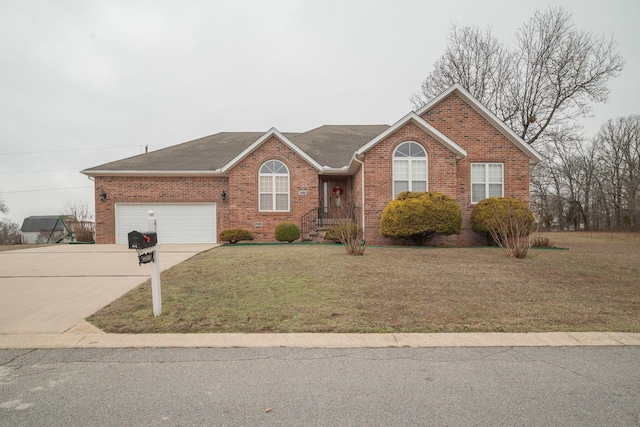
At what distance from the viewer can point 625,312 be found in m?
5.60

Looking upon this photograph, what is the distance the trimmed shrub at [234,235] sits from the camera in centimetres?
1606

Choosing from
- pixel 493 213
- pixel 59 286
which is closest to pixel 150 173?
pixel 59 286

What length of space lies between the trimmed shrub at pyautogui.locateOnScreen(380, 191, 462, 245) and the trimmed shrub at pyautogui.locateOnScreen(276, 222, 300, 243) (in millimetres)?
4001

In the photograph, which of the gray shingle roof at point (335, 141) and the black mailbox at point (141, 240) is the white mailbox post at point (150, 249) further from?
the gray shingle roof at point (335, 141)

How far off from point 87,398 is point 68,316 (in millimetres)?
2937

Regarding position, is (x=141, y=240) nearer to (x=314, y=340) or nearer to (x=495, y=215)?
(x=314, y=340)

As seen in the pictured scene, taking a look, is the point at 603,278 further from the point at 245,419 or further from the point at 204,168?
the point at 204,168

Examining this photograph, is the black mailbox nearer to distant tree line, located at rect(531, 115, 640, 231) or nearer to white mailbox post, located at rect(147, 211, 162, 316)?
→ white mailbox post, located at rect(147, 211, 162, 316)

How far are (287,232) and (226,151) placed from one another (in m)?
7.07

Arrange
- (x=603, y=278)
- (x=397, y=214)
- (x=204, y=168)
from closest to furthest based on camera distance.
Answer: (x=603, y=278) → (x=397, y=214) → (x=204, y=168)

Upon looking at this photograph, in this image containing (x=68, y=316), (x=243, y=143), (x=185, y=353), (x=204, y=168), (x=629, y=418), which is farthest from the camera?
(x=243, y=143)

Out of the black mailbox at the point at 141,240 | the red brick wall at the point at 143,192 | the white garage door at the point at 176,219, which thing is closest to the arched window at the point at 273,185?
the red brick wall at the point at 143,192

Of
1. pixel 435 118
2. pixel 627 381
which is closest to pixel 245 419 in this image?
pixel 627 381

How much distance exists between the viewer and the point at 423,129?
49.2ft
